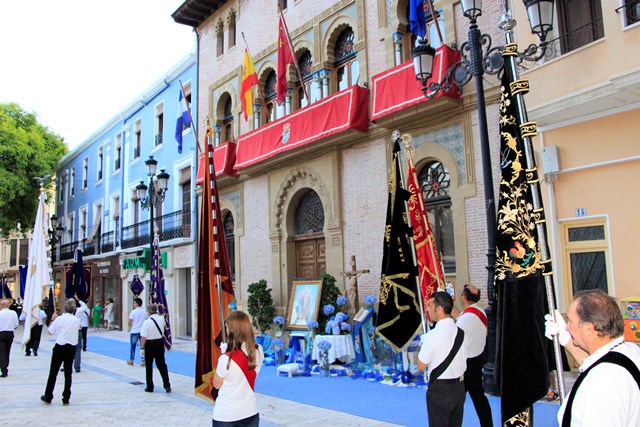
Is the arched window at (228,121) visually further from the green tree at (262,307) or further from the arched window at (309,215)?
the green tree at (262,307)

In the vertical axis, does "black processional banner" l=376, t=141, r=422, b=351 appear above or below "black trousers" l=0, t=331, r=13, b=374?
above

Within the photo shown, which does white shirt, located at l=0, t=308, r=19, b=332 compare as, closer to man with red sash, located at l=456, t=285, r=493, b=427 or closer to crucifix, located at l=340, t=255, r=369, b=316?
crucifix, located at l=340, t=255, r=369, b=316

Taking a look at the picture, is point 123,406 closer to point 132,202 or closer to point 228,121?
point 228,121

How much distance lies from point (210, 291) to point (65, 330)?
14.2 ft

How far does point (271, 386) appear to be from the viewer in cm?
1074

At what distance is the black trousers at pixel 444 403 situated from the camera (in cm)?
478

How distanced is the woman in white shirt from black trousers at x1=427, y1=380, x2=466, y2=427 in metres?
1.53

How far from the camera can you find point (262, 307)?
15.1 m

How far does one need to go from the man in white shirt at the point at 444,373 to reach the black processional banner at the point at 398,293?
6.84 feet

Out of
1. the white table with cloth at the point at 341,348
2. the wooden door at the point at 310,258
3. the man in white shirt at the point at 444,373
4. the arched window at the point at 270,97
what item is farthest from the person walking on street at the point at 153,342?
the arched window at the point at 270,97

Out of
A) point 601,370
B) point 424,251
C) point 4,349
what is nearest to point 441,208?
point 424,251

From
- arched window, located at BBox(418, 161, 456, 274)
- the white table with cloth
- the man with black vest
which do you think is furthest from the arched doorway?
the man with black vest

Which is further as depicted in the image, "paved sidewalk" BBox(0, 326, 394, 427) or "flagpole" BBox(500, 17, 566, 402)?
"paved sidewalk" BBox(0, 326, 394, 427)

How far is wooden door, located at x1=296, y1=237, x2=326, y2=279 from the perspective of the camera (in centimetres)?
1533
